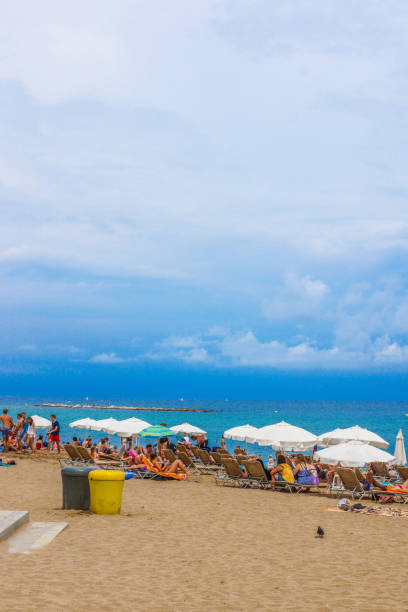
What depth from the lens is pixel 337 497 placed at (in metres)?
13.8

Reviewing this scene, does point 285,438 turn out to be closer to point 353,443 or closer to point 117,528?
point 353,443

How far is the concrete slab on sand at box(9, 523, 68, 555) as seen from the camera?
708 centimetres

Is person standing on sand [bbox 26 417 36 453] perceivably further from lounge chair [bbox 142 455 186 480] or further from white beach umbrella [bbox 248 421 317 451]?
white beach umbrella [bbox 248 421 317 451]

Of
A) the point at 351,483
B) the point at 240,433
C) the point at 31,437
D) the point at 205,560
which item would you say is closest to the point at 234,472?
the point at 351,483

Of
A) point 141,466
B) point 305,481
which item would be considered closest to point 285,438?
point 305,481

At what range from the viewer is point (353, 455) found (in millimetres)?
13648

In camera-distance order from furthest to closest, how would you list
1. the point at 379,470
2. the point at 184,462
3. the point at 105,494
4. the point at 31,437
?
the point at 31,437
the point at 379,470
the point at 184,462
the point at 105,494

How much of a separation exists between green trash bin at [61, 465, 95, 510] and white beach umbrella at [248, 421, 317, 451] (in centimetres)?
776

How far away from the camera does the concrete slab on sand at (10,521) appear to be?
295 inches

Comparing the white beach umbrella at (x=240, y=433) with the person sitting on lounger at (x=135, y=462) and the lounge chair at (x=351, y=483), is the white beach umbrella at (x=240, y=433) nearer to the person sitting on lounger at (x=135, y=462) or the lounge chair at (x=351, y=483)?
the person sitting on lounger at (x=135, y=462)

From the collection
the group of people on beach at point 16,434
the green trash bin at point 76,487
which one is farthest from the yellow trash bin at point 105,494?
the group of people on beach at point 16,434

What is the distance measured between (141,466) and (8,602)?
10370 millimetres

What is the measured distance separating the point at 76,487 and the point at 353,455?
6.36m

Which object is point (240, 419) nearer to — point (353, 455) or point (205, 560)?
point (353, 455)
